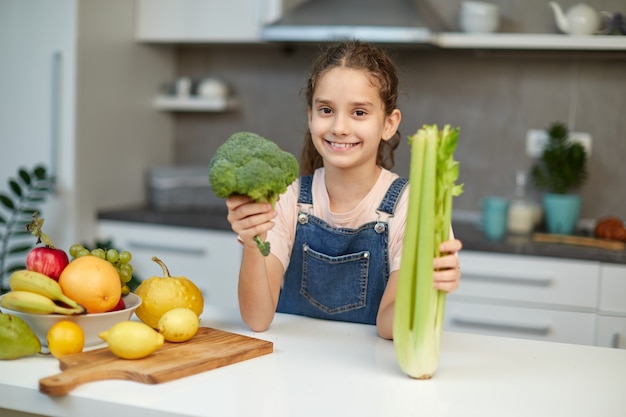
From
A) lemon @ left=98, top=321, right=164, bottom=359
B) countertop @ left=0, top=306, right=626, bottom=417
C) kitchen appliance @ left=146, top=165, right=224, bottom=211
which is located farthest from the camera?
kitchen appliance @ left=146, top=165, right=224, bottom=211

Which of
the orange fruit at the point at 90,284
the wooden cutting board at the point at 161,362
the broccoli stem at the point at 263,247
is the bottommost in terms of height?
the wooden cutting board at the point at 161,362

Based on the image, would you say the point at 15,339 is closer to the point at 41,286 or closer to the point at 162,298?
the point at 41,286

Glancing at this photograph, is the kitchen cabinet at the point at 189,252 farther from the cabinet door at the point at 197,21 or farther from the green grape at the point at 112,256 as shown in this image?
the green grape at the point at 112,256

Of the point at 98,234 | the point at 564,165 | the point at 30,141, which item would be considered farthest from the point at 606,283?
the point at 30,141

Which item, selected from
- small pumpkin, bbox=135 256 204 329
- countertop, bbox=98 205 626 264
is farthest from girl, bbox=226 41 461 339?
countertop, bbox=98 205 626 264

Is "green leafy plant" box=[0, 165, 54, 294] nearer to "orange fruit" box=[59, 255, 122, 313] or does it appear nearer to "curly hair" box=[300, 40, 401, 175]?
"curly hair" box=[300, 40, 401, 175]

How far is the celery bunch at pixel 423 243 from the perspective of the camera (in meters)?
1.17

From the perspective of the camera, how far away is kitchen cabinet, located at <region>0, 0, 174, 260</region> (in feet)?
9.34

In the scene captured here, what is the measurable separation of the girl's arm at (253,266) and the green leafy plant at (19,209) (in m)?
1.46

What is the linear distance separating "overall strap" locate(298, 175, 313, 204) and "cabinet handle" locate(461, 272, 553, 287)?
1052mm

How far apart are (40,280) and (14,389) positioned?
0.18 meters

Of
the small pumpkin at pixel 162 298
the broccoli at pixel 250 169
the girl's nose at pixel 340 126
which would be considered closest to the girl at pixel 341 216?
the girl's nose at pixel 340 126

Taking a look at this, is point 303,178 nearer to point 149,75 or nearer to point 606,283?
point 606,283

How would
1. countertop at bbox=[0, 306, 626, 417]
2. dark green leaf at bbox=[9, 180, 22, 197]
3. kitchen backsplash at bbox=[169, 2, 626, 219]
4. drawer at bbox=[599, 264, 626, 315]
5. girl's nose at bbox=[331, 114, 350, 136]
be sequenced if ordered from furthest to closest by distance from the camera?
kitchen backsplash at bbox=[169, 2, 626, 219]
dark green leaf at bbox=[9, 180, 22, 197]
drawer at bbox=[599, 264, 626, 315]
girl's nose at bbox=[331, 114, 350, 136]
countertop at bbox=[0, 306, 626, 417]
